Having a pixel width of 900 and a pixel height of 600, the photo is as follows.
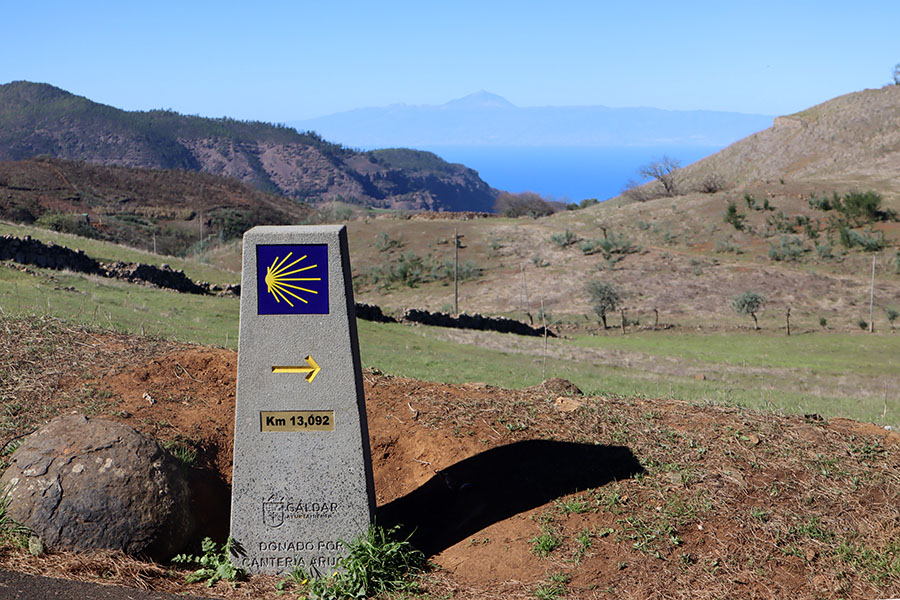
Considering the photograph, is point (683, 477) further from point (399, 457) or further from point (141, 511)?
point (141, 511)

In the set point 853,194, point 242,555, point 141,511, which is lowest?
point 242,555

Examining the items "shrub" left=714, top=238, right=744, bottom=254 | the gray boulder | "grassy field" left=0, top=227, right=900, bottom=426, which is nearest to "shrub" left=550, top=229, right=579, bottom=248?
"shrub" left=714, top=238, right=744, bottom=254

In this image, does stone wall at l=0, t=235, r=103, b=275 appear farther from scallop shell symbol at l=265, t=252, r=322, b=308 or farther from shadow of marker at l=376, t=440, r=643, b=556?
scallop shell symbol at l=265, t=252, r=322, b=308

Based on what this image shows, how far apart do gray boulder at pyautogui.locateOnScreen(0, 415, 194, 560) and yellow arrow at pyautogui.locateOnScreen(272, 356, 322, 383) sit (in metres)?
1.10

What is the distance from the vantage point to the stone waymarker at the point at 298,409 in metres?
5.52

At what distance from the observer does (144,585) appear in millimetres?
5129

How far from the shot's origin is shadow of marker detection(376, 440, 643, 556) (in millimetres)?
6254

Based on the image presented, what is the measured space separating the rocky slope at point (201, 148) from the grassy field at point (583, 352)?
112 metres

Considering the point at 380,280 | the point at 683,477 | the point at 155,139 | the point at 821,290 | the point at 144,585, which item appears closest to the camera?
the point at 144,585

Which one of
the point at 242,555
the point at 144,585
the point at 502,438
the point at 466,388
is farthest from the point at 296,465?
the point at 466,388

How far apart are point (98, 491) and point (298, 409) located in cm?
141

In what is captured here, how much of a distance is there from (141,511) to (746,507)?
425 cm

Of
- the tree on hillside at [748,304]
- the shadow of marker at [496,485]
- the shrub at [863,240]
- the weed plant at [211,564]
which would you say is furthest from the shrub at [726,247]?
the weed plant at [211,564]

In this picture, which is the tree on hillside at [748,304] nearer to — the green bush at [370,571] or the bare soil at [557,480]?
the bare soil at [557,480]
